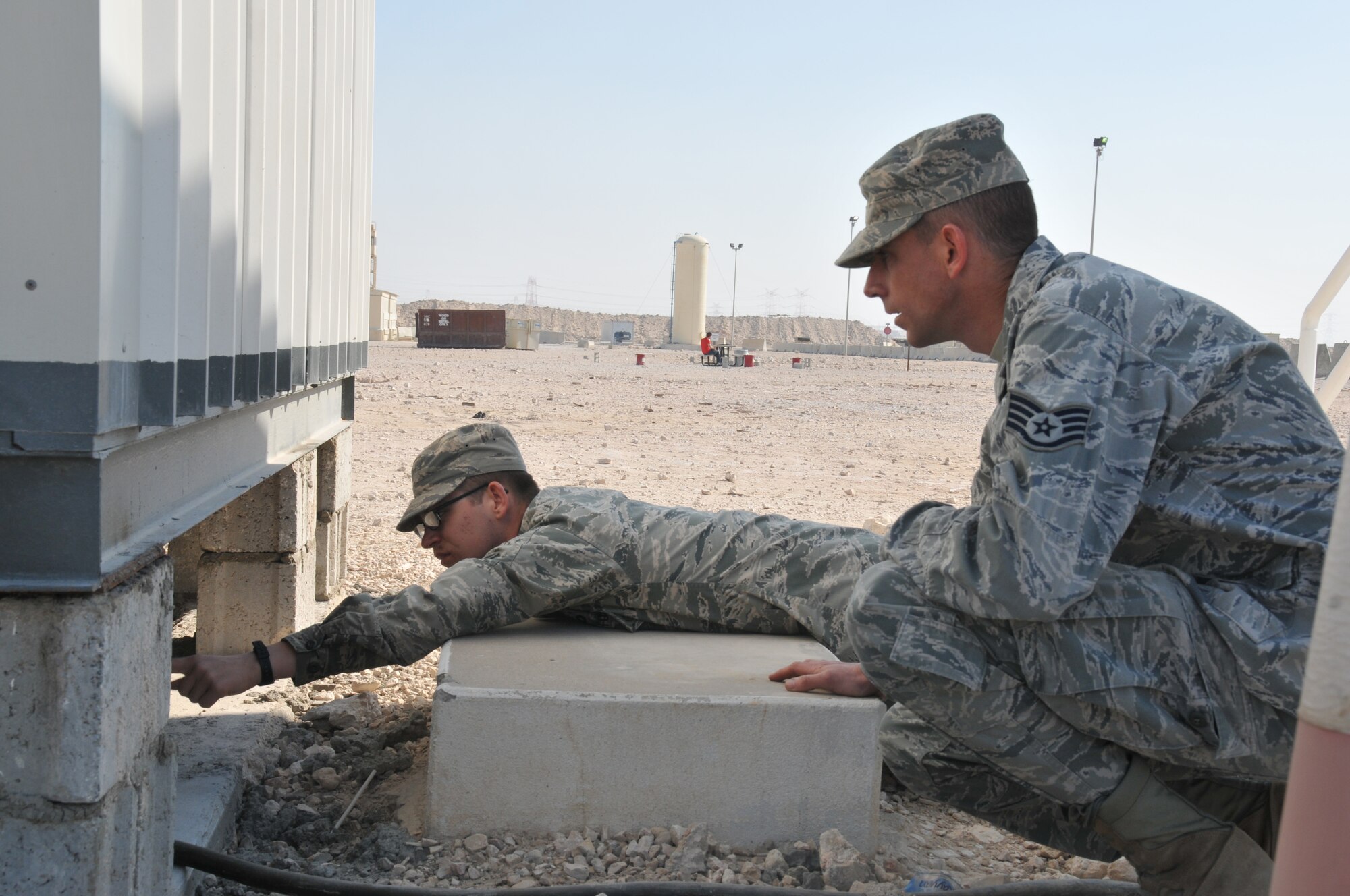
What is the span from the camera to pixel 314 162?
4043mm

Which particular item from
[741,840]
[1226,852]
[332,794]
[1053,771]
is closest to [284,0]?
[332,794]

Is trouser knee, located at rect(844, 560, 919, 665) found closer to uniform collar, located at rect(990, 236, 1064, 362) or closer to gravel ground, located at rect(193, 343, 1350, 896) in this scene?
uniform collar, located at rect(990, 236, 1064, 362)

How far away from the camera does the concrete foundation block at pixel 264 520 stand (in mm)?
4352

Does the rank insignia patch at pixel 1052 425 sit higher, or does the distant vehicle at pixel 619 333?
the distant vehicle at pixel 619 333

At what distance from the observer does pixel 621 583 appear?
3.32 m

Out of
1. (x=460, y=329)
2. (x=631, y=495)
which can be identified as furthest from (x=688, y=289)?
(x=631, y=495)

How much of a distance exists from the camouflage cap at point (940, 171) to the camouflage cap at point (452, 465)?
1.50 m

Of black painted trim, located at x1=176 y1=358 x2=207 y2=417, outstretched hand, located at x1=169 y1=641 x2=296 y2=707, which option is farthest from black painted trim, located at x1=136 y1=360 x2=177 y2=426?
outstretched hand, located at x1=169 y1=641 x2=296 y2=707

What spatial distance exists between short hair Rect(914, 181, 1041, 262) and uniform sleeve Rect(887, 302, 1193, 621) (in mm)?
284

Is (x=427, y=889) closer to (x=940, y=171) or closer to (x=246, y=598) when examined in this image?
(x=940, y=171)

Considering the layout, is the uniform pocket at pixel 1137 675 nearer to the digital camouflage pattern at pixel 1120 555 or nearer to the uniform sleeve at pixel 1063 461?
the digital camouflage pattern at pixel 1120 555

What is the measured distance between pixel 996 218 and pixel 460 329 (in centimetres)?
3997

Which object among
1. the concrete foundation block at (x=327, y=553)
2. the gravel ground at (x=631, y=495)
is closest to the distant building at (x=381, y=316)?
the gravel ground at (x=631, y=495)

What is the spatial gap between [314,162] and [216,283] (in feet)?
5.46
